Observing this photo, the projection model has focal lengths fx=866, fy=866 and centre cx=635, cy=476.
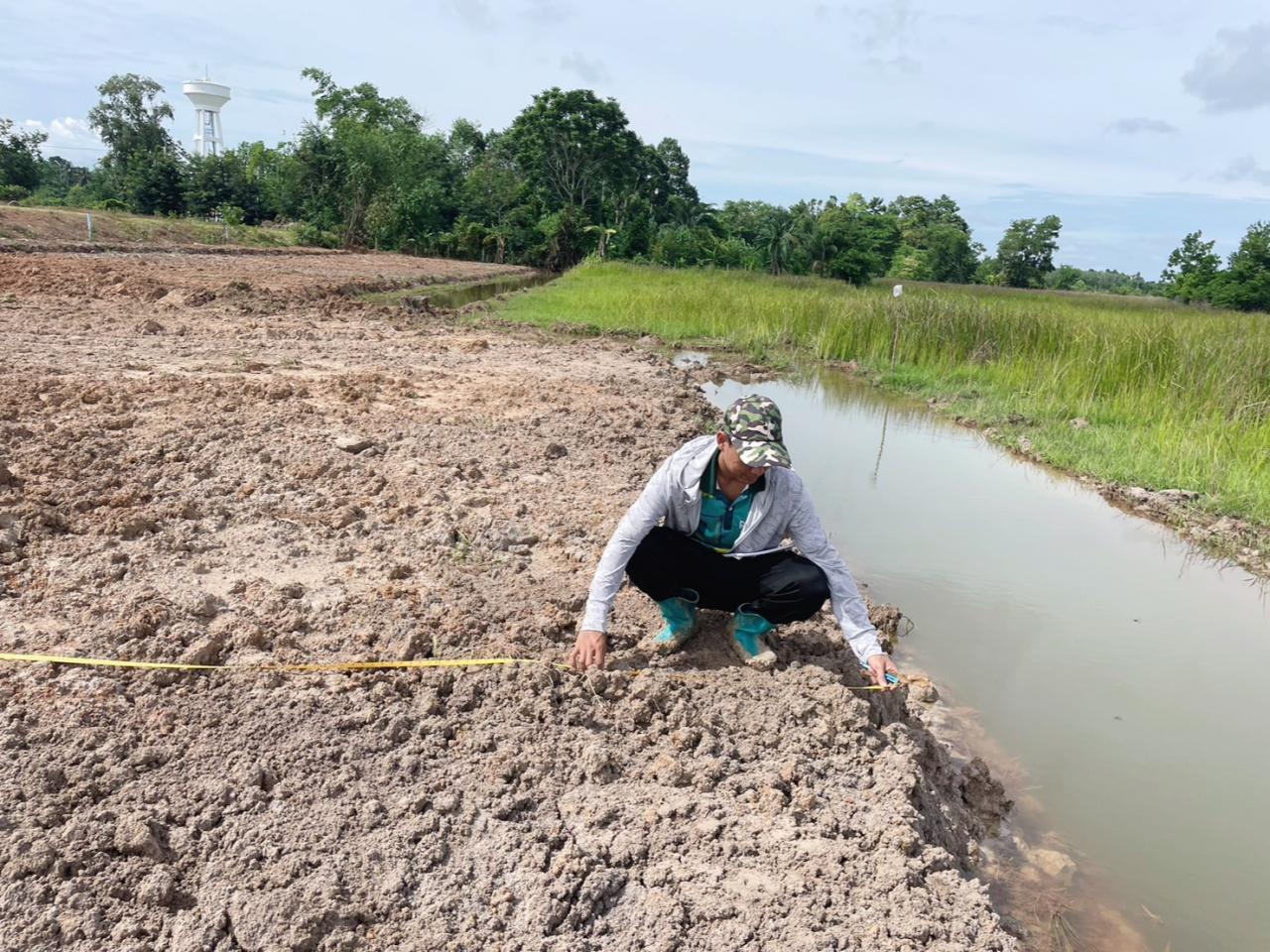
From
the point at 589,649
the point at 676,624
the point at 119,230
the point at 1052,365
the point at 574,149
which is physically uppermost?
the point at 574,149

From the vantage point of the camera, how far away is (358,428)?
223 inches

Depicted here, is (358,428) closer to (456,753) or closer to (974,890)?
(456,753)

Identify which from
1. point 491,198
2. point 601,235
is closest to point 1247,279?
point 601,235

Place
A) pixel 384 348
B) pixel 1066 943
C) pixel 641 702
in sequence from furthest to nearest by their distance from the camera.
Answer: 1. pixel 384 348
2. pixel 641 702
3. pixel 1066 943

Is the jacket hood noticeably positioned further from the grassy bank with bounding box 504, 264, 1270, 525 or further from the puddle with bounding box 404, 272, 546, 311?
the puddle with bounding box 404, 272, 546, 311

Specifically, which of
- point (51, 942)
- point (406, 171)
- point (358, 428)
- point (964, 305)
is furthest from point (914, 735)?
Result: point (406, 171)

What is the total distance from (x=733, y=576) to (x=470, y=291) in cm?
1786

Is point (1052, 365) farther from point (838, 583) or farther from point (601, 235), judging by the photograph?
point (601, 235)

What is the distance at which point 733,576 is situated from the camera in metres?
2.94

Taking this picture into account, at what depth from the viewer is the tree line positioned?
106 feet

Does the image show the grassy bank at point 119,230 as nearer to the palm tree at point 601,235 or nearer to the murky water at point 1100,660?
the palm tree at point 601,235

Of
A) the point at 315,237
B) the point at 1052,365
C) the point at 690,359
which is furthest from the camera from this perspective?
the point at 315,237

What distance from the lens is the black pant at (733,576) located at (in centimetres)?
284

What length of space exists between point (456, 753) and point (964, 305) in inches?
451
